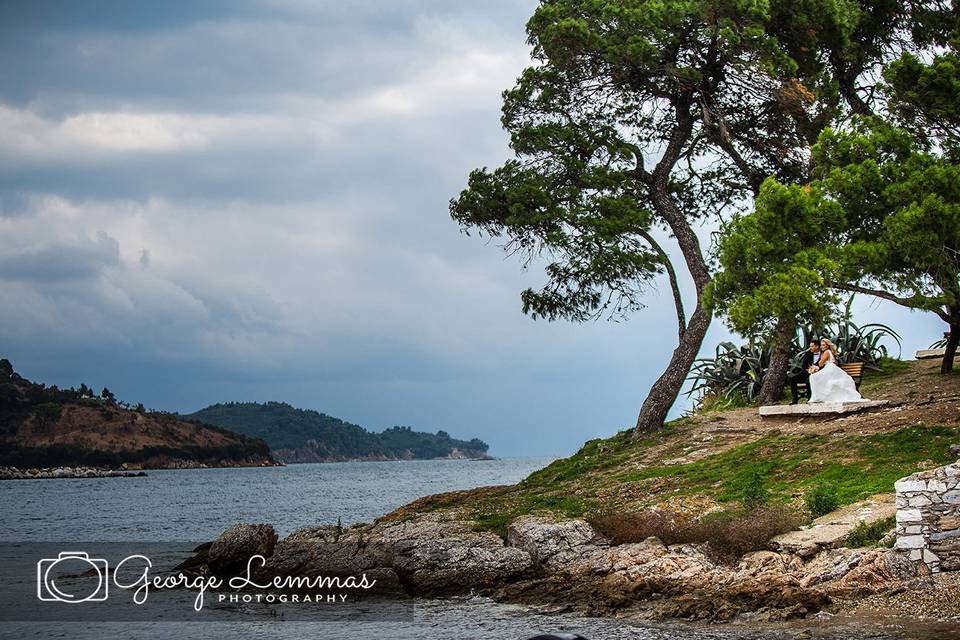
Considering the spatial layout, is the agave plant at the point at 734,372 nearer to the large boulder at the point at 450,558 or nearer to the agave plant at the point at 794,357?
the agave plant at the point at 794,357

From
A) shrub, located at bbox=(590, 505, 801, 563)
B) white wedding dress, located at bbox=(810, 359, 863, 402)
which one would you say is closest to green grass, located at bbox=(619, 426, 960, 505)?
shrub, located at bbox=(590, 505, 801, 563)

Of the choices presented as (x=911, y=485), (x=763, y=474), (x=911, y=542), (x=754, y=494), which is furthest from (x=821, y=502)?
(x=763, y=474)

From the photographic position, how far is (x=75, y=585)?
22641 mm

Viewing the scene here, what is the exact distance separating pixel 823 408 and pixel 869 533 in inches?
407

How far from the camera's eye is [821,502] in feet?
56.7

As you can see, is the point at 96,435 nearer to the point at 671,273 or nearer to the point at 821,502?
the point at 671,273

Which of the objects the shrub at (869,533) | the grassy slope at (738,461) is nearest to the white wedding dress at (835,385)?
the grassy slope at (738,461)

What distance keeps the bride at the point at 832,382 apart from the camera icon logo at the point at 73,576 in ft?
58.0

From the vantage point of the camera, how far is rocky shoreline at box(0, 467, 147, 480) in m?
122

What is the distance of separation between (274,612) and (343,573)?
5.85ft

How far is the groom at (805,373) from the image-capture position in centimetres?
2585

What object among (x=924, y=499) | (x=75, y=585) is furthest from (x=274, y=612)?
(x=924, y=499)

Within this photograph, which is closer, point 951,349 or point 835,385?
point 835,385

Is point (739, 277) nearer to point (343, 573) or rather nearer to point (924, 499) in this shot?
point (924, 499)
